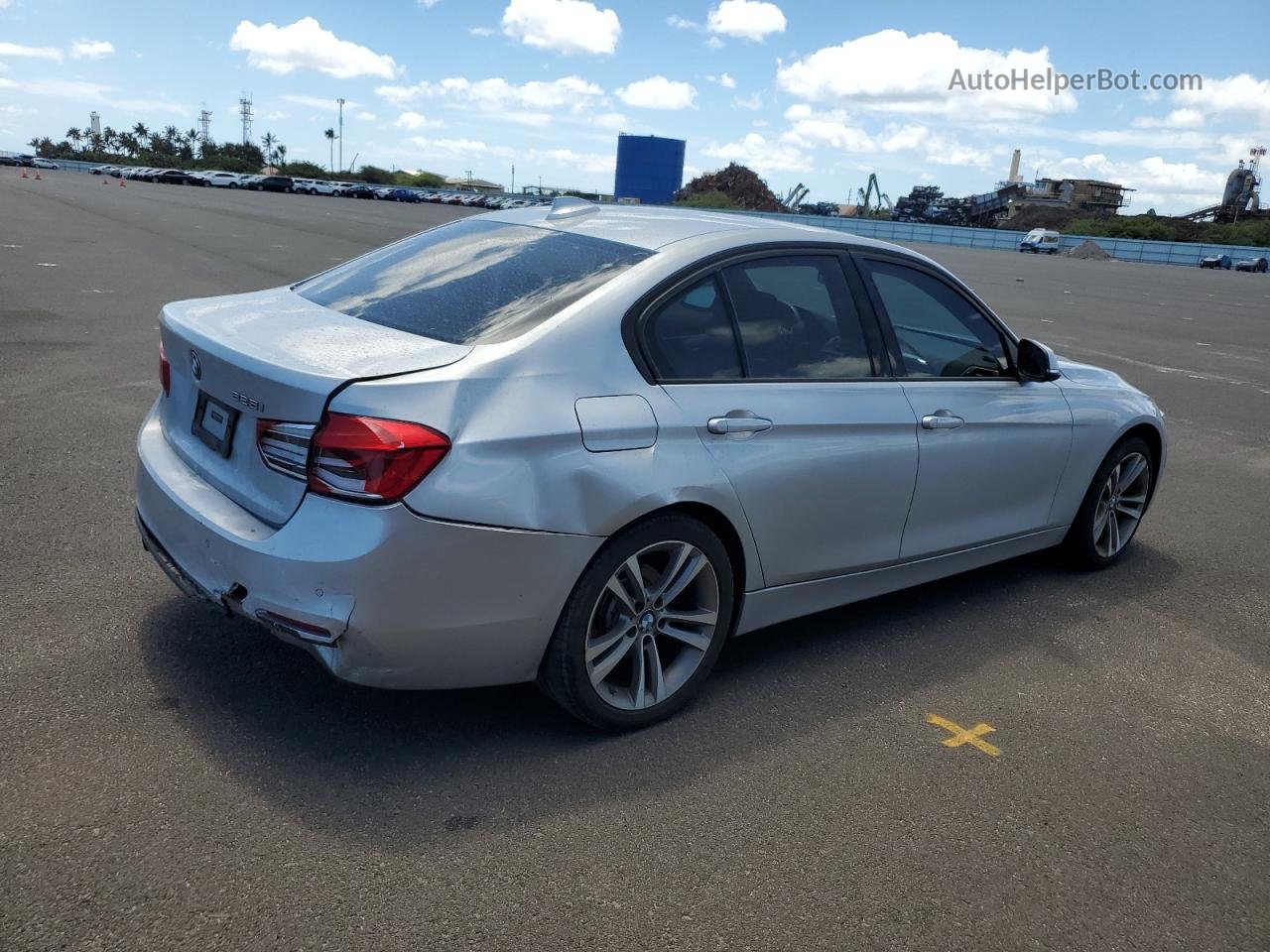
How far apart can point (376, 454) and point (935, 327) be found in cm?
264

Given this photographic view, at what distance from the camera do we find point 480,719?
3623mm

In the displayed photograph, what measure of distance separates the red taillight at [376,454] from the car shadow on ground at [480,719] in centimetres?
86

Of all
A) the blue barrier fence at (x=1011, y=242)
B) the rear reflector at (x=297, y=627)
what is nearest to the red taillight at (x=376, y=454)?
the rear reflector at (x=297, y=627)

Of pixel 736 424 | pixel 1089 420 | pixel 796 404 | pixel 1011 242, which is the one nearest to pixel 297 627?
pixel 736 424

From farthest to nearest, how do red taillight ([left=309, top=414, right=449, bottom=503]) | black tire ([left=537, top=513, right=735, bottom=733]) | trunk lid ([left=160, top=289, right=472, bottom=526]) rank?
black tire ([left=537, top=513, right=735, bottom=733]) → trunk lid ([left=160, top=289, right=472, bottom=526]) → red taillight ([left=309, top=414, right=449, bottom=503])

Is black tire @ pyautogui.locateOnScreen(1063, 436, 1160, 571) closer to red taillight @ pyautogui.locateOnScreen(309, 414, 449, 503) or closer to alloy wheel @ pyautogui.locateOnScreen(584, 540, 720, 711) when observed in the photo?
alloy wheel @ pyautogui.locateOnScreen(584, 540, 720, 711)

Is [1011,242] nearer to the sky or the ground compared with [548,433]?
nearer to the ground

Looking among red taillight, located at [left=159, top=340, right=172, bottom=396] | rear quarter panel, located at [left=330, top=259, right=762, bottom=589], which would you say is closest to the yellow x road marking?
rear quarter panel, located at [left=330, top=259, right=762, bottom=589]

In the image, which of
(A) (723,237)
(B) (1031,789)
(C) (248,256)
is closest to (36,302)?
(C) (248,256)

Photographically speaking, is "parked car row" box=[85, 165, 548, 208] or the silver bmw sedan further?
"parked car row" box=[85, 165, 548, 208]

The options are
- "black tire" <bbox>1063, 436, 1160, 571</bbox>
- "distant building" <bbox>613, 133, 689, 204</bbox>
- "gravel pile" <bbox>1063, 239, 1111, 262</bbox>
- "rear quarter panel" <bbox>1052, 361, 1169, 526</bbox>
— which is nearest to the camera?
"rear quarter panel" <bbox>1052, 361, 1169, 526</bbox>

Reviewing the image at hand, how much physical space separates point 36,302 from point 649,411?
1089 centimetres

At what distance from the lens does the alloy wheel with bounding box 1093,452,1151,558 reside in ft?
18.1

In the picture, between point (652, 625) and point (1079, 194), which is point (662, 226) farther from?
point (1079, 194)
